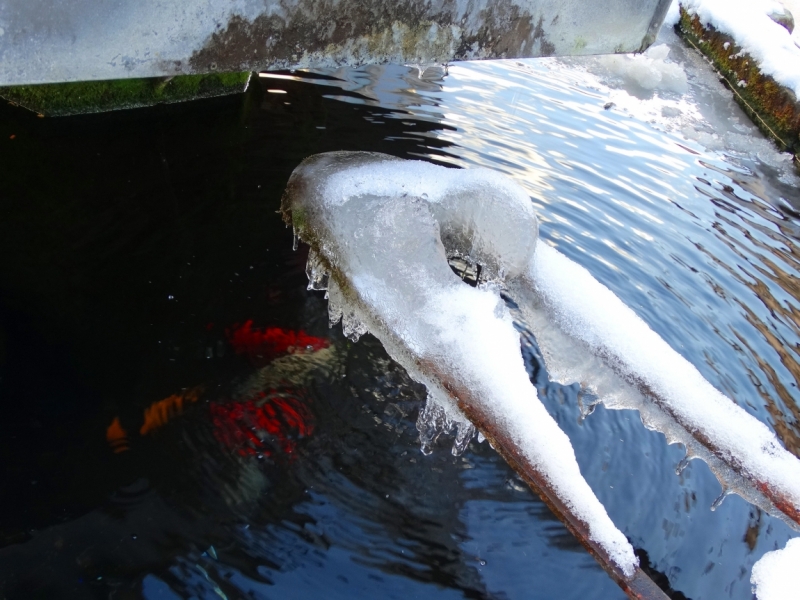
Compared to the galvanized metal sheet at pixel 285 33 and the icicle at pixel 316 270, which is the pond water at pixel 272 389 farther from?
the galvanized metal sheet at pixel 285 33

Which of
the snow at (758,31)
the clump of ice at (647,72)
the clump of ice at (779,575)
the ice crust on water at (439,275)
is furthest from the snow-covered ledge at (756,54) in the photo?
the ice crust on water at (439,275)

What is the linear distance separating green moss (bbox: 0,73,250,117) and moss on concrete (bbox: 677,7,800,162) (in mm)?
7986

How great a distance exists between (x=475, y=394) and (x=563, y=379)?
2.49 ft

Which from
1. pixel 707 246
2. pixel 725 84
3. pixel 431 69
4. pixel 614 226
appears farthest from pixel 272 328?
pixel 725 84

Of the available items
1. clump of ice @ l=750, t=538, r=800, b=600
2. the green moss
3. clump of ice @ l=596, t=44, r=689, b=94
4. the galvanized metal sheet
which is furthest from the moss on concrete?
clump of ice @ l=750, t=538, r=800, b=600

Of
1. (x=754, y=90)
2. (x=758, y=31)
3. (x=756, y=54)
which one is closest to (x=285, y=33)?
(x=754, y=90)

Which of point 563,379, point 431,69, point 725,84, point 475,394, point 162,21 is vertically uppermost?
point 162,21

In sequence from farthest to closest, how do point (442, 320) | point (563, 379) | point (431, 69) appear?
point (431, 69), point (563, 379), point (442, 320)

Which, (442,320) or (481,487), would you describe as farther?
(481,487)

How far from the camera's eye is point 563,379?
3.02 m

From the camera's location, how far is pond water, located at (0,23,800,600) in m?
3.28

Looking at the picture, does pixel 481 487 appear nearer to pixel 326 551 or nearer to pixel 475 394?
pixel 326 551

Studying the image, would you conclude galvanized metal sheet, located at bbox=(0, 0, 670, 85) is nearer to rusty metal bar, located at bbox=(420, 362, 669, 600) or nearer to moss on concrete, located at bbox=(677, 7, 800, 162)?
rusty metal bar, located at bbox=(420, 362, 669, 600)

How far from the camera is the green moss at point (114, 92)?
665 centimetres
